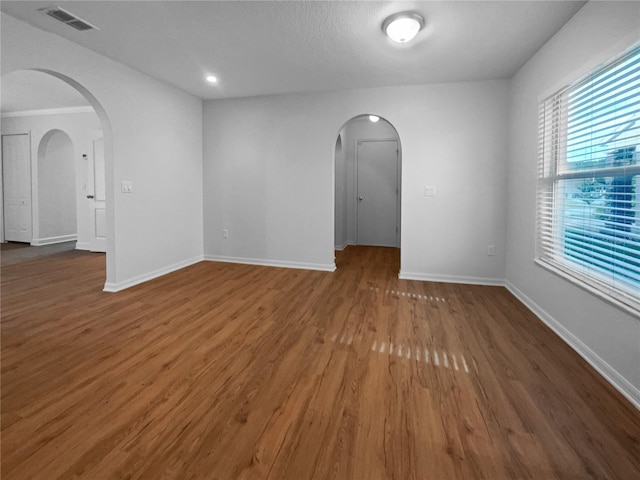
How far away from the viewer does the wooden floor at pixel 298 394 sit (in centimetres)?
138

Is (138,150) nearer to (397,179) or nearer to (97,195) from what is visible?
(97,195)

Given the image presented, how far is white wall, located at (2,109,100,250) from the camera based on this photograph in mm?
6062

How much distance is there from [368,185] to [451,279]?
3.20 metres

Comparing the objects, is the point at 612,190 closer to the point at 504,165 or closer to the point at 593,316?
the point at 593,316

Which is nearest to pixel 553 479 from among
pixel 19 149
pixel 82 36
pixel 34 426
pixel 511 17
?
pixel 34 426

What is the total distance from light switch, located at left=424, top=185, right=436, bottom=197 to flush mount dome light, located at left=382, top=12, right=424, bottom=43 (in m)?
1.89

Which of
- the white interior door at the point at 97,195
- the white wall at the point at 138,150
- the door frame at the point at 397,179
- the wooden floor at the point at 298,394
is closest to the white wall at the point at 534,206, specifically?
the wooden floor at the point at 298,394

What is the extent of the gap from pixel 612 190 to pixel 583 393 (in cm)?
127

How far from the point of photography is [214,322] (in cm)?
285

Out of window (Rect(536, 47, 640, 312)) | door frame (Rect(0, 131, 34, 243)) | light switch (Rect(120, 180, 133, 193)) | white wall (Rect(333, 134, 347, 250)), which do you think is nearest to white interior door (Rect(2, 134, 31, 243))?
door frame (Rect(0, 131, 34, 243))

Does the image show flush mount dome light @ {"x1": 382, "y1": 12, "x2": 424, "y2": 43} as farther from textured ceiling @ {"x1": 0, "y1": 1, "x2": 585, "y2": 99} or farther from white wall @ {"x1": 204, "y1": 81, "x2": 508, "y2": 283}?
white wall @ {"x1": 204, "y1": 81, "x2": 508, "y2": 283}

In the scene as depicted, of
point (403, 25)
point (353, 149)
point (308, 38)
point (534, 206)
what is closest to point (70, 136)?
point (353, 149)

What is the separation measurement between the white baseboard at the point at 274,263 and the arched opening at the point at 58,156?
1.85 metres

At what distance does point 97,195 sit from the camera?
6008 millimetres
